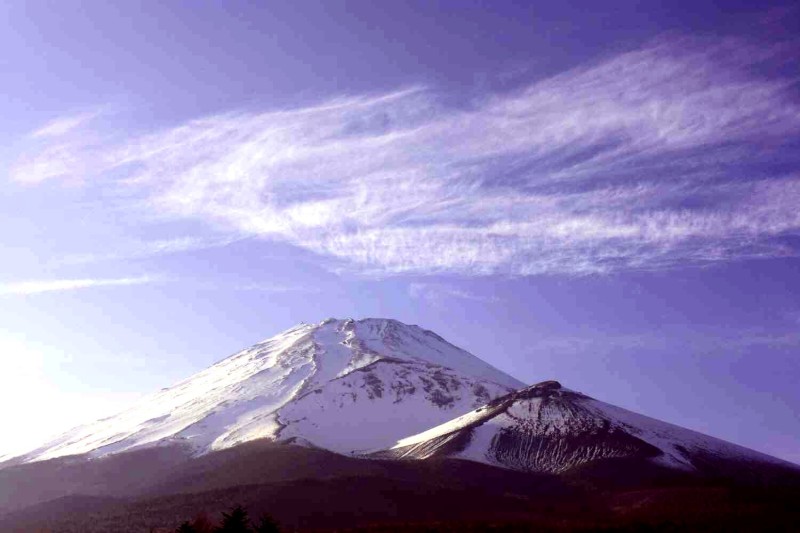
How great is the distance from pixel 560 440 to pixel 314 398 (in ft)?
139

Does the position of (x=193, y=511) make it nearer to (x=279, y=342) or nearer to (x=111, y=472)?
(x=111, y=472)

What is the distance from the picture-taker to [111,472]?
358 feet

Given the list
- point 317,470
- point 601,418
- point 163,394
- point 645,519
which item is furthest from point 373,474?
point 163,394

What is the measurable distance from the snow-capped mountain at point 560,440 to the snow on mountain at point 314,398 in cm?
1121

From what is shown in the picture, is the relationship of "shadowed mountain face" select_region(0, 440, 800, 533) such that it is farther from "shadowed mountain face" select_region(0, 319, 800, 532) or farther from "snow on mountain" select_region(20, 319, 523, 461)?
"snow on mountain" select_region(20, 319, 523, 461)

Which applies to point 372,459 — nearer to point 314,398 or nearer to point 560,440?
point 560,440

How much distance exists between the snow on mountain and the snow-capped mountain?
36.8 feet

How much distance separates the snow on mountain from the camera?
392ft

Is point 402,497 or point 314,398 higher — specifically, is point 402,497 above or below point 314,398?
below

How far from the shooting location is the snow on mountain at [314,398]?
11956 centimetres

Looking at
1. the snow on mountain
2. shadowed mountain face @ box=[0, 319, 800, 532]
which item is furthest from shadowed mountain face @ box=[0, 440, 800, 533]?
the snow on mountain

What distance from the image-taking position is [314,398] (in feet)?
426

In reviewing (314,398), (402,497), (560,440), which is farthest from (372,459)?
(314,398)

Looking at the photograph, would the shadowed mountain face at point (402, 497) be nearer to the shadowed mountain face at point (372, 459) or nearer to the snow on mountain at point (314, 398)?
the shadowed mountain face at point (372, 459)
